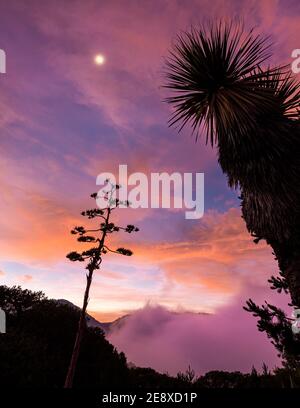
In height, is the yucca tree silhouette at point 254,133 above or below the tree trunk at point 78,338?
above

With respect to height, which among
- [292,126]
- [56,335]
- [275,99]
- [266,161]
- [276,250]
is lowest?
[56,335]

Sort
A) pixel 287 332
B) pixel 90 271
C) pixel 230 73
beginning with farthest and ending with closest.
Result: 1. pixel 90 271
2. pixel 287 332
3. pixel 230 73

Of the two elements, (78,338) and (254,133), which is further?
(78,338)

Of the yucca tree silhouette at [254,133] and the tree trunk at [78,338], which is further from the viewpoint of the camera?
the tree trunk at [78,338]

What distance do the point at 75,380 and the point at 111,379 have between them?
2297 mm

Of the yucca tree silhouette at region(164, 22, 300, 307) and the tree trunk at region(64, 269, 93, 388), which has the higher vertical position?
the yucca tree silhouette at region(164, 22, 300, 307)

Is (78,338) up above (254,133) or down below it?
below

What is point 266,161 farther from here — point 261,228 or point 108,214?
point 108,214

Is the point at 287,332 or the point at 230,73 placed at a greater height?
the point at 230,73

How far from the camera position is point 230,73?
7.97 metres

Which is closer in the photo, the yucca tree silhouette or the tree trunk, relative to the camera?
the yucca tree silhouette
